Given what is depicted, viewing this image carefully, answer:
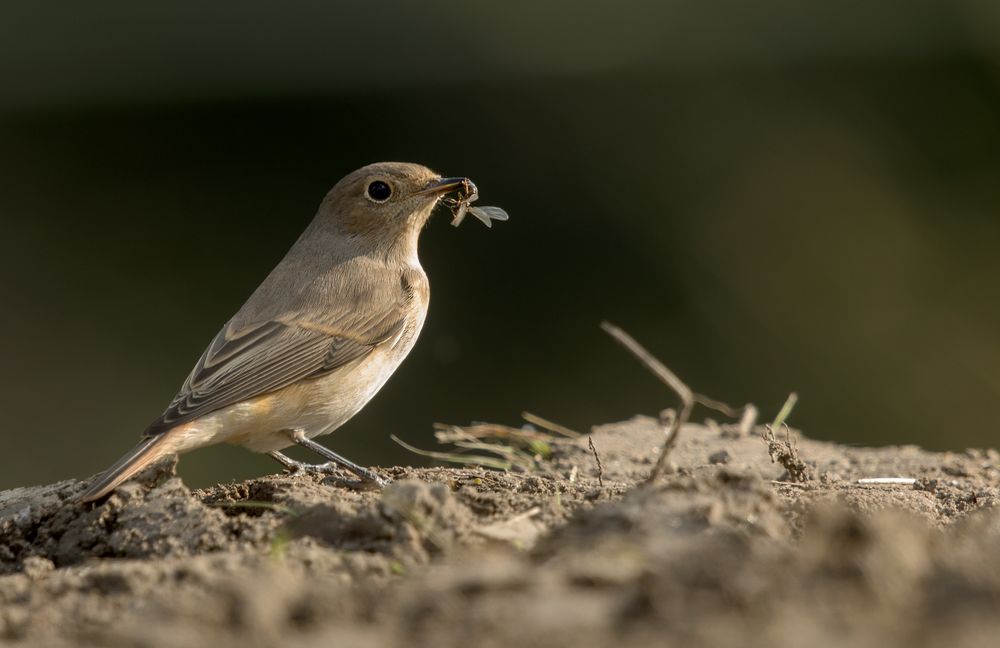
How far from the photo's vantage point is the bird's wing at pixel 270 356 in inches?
202

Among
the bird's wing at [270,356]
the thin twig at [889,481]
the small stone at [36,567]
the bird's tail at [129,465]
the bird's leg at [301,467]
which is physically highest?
the thin twig at [889,481]

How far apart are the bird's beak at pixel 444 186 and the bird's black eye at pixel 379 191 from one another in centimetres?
15

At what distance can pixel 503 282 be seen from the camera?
10359 millimetres

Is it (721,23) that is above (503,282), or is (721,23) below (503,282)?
above

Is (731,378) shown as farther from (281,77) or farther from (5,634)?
(5,634)

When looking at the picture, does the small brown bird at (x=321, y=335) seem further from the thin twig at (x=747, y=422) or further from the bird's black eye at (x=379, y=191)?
the thin twig at (x=747, y=422)

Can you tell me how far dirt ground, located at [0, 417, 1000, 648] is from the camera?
2.55m

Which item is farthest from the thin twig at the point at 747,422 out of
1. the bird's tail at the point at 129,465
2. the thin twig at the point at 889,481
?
the bird's tail at the point at 129,465

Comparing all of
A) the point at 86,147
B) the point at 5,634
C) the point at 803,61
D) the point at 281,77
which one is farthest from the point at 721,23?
the point at 5,634

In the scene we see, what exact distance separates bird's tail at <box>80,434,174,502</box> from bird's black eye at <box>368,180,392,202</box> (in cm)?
190

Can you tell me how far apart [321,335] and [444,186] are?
3.38 feet

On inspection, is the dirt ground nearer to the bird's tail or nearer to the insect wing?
the bird's tail

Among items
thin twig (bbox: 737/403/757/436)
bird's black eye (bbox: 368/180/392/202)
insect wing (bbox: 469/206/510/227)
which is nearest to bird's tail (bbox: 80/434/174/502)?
bird's black eye (bbox: 368/180/392/202)

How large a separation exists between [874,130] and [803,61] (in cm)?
74
